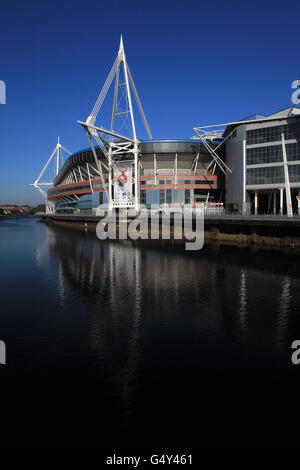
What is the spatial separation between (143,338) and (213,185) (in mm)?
61905

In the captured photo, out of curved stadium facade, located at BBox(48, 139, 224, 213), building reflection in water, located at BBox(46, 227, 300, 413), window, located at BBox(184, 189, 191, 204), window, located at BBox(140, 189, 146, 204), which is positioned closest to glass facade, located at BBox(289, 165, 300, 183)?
curved stadium facade, located at BBox(48, 139, 224, 213)

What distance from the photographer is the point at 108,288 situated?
2055 cm

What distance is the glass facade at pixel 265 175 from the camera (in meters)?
50.3

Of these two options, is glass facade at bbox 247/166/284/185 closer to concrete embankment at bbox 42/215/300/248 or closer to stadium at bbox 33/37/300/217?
stadium at bbox 33/37/300/217

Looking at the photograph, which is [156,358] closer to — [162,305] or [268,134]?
[162,305]

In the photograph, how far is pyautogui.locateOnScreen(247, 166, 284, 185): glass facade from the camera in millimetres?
50344

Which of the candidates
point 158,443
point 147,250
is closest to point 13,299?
point 158,443

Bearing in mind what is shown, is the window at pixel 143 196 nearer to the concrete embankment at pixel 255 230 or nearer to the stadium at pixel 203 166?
the stadium at pixel 203 166

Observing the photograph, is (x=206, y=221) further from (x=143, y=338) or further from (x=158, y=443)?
(x=158, y=443)

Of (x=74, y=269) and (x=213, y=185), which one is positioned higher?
(x=213, y=185)

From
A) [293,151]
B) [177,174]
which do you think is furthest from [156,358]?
[177,174]

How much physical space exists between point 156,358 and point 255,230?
1219 inches

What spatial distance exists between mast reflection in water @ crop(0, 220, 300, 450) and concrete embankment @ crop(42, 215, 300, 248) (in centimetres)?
1349
